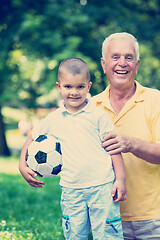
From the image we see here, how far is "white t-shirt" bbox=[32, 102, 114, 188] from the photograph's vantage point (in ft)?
9.78

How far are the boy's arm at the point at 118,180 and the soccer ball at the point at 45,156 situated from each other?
46 centimetres

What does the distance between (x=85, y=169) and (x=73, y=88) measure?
25.2 inches

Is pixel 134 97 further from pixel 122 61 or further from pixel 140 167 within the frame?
pixel 140 167

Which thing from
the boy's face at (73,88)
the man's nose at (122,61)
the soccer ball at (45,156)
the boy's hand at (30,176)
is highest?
the man's nose at (122,61)

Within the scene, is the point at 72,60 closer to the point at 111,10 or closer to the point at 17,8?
the point at 17,8

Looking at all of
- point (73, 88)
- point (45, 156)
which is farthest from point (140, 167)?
point (73, 88)

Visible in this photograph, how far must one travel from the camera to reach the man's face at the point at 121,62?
341 cm

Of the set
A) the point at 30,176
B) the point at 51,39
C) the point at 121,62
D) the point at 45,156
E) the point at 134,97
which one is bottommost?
the point at 30,176

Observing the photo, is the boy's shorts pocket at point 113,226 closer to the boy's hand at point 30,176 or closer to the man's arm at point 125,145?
the man's arm at point 125,145

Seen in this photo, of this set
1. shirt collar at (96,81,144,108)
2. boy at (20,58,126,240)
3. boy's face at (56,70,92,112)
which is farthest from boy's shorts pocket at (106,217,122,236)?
shirt collar at (96,81,144,108)

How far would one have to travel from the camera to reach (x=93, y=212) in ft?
9.91

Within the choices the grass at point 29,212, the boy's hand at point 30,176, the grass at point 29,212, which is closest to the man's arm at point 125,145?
the boy's hand at point 30,176

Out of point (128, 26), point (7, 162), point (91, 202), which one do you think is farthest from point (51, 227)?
point (7, 162)

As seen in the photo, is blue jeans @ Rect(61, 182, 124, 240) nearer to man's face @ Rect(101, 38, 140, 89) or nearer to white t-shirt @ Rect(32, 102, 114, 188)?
white t-shirt @ Rect(32, 102, 114, 188)
